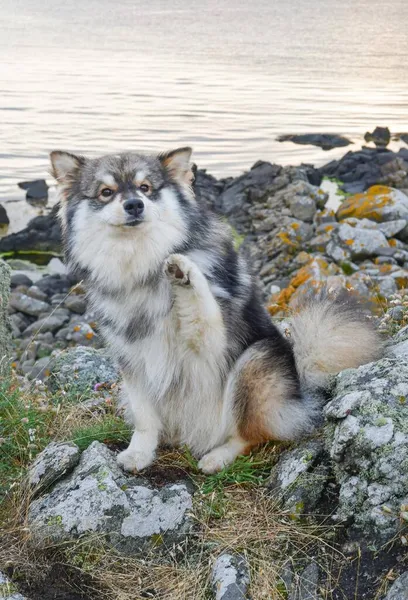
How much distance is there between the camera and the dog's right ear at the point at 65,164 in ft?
12.4

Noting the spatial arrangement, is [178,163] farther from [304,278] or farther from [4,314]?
[304,278]

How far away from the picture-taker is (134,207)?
134 inches

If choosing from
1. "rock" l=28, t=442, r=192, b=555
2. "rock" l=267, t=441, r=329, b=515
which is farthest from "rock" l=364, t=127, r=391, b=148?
"rock" l=28, t=442, r=192, b=555

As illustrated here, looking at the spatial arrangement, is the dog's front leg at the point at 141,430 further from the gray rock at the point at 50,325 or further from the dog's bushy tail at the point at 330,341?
the gray rock at the point at 50,325

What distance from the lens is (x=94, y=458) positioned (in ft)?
11.6

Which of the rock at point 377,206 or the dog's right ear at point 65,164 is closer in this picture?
the dog's right ear at point 65,164

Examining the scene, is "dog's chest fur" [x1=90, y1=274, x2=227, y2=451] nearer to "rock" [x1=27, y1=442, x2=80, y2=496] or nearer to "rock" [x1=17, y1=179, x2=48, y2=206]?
"rock" [x1=27, y1=442, x2=80, y2=496]

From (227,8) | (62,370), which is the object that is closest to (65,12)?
(227,8)

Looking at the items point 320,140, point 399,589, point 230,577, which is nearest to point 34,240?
point 320,140

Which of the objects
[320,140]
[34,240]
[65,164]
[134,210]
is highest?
[65,164]

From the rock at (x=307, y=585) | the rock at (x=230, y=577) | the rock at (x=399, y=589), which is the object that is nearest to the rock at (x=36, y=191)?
the rock at (x=230, y=577)

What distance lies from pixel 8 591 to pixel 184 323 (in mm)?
1412

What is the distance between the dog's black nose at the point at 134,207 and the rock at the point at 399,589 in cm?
194

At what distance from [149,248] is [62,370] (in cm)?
205
